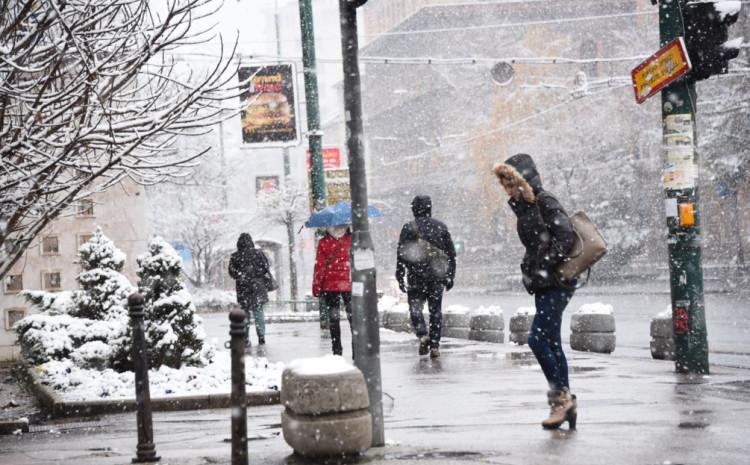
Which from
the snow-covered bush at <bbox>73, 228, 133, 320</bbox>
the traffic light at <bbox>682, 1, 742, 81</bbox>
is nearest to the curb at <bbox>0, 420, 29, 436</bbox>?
the snow-covered bush at <bbox>73, 228, 133, 320</bbox>

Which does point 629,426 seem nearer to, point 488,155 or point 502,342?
point 502,342

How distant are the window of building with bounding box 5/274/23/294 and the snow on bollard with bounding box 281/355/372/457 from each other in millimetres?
12586

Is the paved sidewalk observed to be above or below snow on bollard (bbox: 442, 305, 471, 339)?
below

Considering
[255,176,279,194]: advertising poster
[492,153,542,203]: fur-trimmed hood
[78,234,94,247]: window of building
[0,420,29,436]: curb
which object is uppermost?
[255,176,279,194]: advertising poster

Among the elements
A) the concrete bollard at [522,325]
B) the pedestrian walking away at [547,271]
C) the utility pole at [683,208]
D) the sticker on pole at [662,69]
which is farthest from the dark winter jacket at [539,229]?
the concrete bollard at [522,325]

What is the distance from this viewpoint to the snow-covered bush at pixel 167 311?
11.0 m

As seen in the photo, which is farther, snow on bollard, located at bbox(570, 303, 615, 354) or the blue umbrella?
snow on bollard, located at bbox(570, 303, 615, 354)

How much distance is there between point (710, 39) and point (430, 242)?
442cm

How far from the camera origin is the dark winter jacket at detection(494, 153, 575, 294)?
7211 mm

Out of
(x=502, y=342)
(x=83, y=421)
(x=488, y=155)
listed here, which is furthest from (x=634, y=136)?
(x=83, y=421)

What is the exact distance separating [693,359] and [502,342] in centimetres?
639

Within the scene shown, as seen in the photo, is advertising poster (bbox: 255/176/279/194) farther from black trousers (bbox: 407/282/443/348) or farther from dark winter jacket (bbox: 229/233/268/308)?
black trousers (bbox: 407/282/443/348)

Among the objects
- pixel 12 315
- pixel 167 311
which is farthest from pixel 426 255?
pixel 12 315

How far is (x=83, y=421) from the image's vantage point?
9438mm
